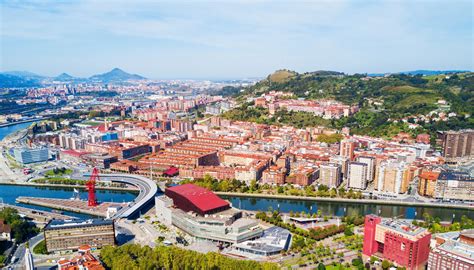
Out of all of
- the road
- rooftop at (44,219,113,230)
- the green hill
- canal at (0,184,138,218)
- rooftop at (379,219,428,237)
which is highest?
the green hill

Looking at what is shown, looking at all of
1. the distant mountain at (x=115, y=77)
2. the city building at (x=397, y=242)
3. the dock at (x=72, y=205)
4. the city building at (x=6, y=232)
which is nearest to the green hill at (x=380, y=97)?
the city building at (x=397, y=242)

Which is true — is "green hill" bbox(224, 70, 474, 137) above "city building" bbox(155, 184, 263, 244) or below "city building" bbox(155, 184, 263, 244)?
above

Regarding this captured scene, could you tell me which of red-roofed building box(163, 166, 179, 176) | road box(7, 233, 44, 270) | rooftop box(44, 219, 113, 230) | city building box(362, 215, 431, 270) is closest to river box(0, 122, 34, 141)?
red-roofed building box(163, 166, 179, 176)

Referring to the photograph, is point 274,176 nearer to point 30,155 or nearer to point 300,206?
point 300,206

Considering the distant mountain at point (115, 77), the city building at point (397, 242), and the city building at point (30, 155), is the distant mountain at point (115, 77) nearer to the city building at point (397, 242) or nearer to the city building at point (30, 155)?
the city building at point (30, 155)

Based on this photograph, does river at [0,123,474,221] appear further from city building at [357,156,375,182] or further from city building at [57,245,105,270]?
city building at [57,245,105,270]

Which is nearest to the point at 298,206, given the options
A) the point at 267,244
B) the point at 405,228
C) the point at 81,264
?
the point at 267,244

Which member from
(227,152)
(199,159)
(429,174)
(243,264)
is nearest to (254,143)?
(227,152)
